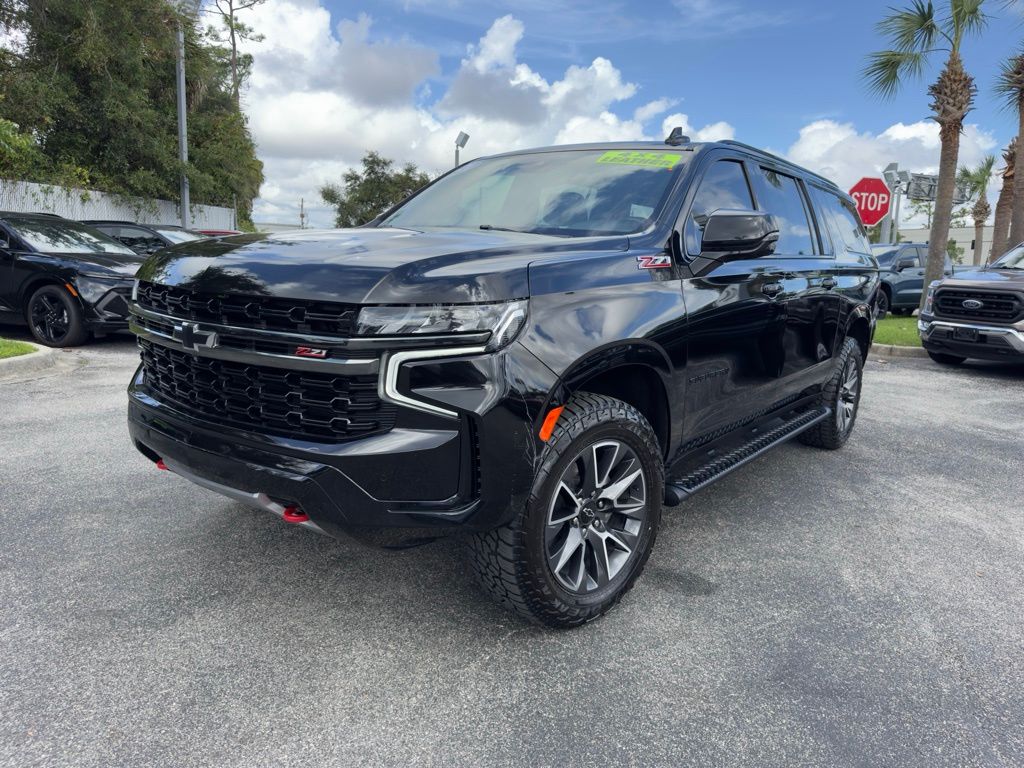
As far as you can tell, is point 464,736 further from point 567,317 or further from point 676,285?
point 676,285

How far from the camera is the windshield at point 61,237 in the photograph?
855cm

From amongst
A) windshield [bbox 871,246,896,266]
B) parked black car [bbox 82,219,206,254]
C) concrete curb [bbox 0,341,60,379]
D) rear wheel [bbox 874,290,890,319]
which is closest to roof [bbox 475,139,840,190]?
concrete curb [bbox 0,341,60,379]

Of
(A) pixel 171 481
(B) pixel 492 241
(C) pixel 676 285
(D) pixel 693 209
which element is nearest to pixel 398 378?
(B) pixel 492 241

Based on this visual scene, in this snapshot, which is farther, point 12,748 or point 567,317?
point 567,317

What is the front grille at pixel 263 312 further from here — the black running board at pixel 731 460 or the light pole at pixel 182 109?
the light pole at pixel 182 109

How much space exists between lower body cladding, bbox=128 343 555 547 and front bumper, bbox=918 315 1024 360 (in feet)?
26.9

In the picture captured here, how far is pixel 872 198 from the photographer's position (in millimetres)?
14008

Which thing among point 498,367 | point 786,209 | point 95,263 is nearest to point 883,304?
point 786,209

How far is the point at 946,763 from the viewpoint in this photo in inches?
82.0

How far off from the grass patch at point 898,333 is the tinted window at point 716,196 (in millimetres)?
7801

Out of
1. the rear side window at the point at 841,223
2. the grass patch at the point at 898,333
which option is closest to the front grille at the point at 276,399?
the rear side window at the point at 841,223

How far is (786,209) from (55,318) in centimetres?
789

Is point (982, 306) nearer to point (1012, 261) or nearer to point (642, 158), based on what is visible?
point (1012, 261)

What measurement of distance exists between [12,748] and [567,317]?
2.02 metres
